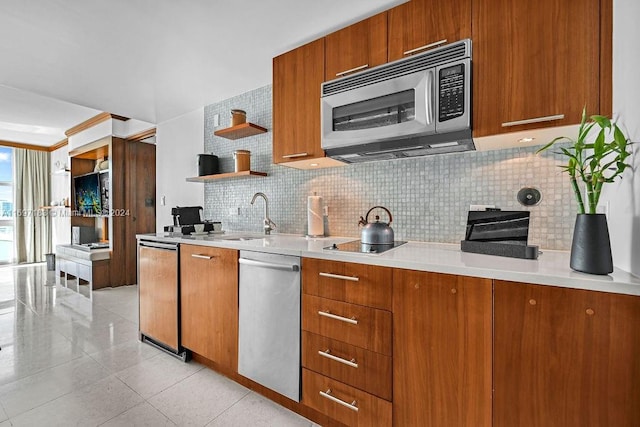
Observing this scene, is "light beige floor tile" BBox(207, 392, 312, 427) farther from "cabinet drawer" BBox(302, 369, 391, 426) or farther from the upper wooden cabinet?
the upper wooden cabinet

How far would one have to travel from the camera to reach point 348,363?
A: 1.40 meters

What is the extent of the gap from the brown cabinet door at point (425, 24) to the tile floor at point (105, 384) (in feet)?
7.27

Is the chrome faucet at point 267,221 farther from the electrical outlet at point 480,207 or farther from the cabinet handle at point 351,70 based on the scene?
the electrical outlet at point 480,207

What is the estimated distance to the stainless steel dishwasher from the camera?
63.0 inches

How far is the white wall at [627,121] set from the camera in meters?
0.96

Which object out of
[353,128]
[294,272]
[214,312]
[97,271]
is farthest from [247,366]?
[97,271]

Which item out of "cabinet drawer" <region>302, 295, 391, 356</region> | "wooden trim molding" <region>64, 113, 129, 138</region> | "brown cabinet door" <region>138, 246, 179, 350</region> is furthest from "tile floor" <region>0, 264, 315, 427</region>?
"wooden trim molding" <region>64, 113, 129, 138</region>

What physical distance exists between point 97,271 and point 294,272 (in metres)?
4.16

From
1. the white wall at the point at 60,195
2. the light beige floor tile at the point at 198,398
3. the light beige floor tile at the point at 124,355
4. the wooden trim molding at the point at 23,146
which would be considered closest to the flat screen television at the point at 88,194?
the white wall at the point at 60,195

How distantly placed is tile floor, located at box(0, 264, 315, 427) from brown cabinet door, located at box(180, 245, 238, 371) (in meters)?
0.23

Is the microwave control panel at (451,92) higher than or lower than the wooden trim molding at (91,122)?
lower

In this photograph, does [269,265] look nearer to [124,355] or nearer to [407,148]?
[407,148]

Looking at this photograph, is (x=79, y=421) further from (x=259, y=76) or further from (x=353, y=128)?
(x=259, y=76)

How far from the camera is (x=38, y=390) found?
6.07 feet
